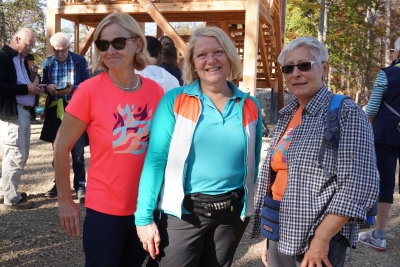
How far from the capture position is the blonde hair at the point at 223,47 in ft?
6.39

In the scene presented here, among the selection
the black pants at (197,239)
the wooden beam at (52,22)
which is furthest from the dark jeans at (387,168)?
the wooden beam at (52,22)

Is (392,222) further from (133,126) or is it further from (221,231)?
(133,126)

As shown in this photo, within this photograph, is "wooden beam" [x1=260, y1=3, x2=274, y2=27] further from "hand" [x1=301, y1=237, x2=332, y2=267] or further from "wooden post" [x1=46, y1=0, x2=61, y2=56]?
"hand" [x1=301, y1=237, x2=332, y2=267]

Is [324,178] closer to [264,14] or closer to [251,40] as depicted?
[251,40]

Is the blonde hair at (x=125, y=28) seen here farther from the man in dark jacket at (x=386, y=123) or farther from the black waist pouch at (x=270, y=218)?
the man in dark jacket at (x=386, y=123)

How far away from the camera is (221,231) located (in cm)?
192

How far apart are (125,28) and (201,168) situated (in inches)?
35.0

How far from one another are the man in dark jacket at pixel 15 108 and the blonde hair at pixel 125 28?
254 cm

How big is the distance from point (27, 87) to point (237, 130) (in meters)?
3.34

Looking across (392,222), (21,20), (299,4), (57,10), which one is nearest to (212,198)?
(392,222)

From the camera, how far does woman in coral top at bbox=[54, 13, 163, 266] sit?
1.87 meters

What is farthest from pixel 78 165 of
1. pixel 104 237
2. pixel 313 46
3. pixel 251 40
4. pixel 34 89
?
pixel 251 40

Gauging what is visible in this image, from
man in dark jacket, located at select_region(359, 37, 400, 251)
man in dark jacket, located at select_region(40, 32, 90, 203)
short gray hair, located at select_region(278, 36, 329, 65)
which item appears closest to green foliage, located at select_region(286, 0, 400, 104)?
man in dark jacket, located at select_region(40, 32, 90, 203)

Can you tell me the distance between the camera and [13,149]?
4371mm
